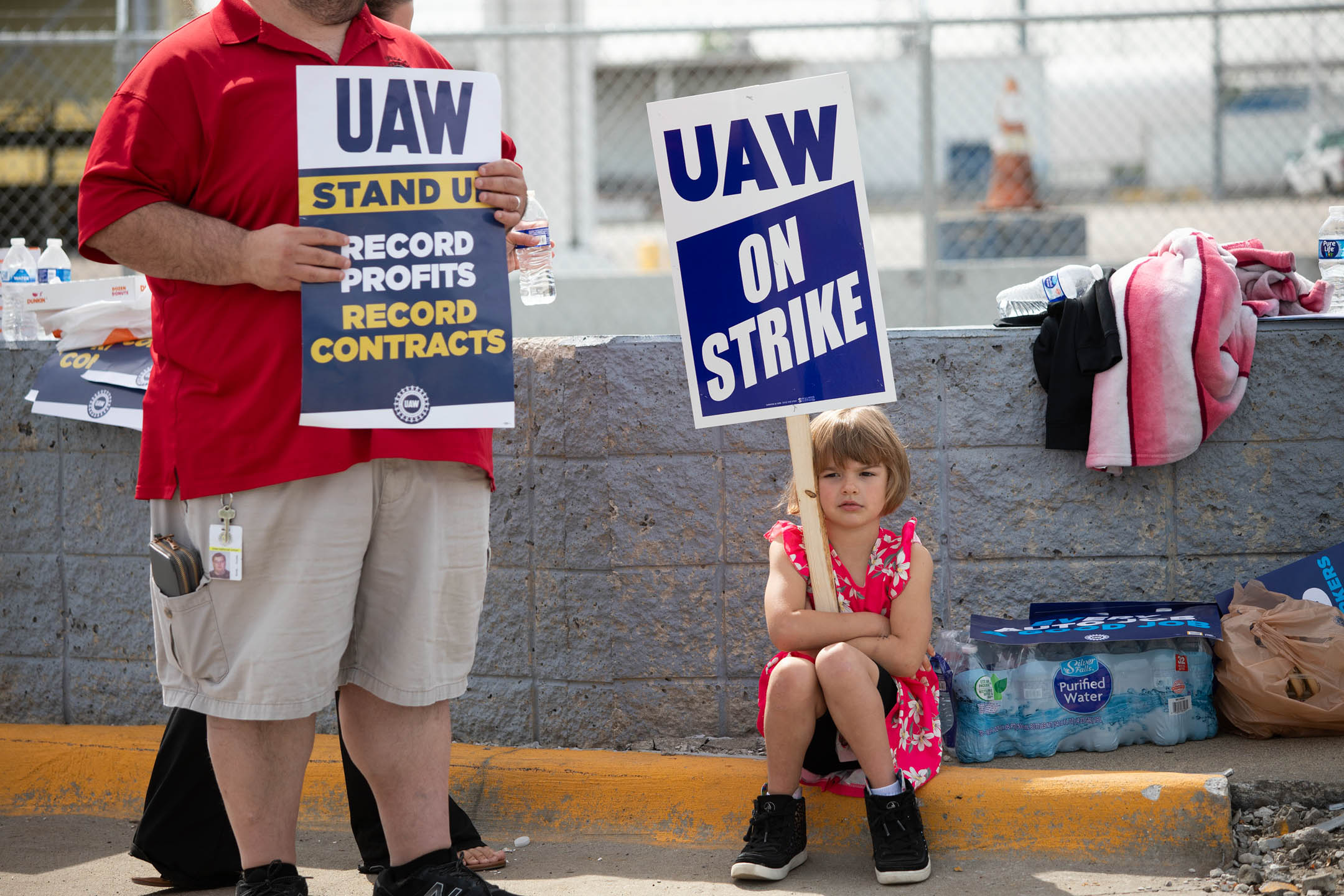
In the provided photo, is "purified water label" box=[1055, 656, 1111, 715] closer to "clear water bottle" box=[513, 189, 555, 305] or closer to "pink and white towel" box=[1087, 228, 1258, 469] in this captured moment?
"pink and white towel" box=[1087, 228, 1258, 469]

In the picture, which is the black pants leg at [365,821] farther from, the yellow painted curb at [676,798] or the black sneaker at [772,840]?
the black sneaker at [772,840]

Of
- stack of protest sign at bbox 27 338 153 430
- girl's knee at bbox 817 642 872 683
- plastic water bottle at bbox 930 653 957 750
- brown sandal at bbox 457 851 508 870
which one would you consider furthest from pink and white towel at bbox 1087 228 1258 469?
stack of protest sign at bbox 27 338 153 430

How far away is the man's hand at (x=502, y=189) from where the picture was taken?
2551mm

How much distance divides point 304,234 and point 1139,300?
240 centimetres

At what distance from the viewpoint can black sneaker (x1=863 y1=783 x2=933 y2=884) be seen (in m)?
3.01

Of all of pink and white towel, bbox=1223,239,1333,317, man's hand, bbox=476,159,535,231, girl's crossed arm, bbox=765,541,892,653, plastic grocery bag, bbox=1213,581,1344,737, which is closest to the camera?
man's hand, bbox=476,159,535,231

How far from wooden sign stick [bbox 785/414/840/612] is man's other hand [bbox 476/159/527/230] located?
34.9 inches

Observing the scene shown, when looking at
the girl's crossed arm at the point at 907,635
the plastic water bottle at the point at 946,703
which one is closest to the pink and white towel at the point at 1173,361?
the plastic water bottle at the point at 946,703

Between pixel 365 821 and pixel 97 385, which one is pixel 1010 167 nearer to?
pixel 97 385

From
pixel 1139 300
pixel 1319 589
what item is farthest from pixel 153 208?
pixel 1319 589

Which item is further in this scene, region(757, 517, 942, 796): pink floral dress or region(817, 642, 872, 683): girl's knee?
region(757, 517, 942, 796): pink floral dress

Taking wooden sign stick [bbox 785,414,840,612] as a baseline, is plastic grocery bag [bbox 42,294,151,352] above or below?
above

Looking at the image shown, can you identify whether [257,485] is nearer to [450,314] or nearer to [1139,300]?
[450,314]

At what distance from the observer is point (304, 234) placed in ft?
7.93
